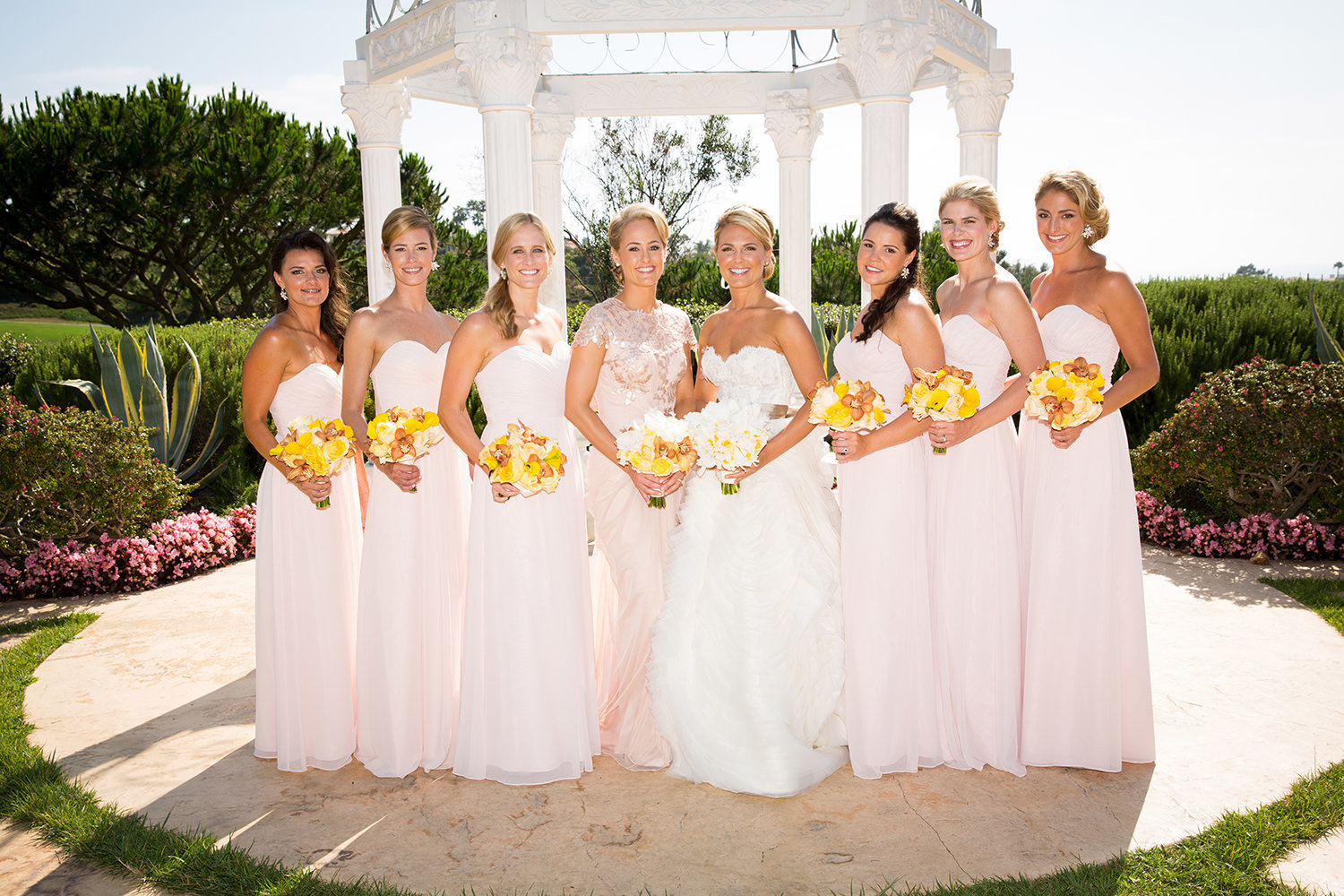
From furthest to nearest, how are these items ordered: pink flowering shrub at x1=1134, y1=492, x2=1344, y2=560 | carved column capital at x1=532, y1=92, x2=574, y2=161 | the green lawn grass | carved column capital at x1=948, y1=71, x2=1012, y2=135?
the green lawn grass < carved column capital at x1=532, y1=92, x2=574, y2=161 < carved column capital at x1=948, y1=71, x2=1012, y2=135 < pink flowering shrub at x1=1134, y1=492, x2=1344, y2=560

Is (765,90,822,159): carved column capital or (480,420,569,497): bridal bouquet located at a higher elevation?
(765,90,822,159): carved column capital

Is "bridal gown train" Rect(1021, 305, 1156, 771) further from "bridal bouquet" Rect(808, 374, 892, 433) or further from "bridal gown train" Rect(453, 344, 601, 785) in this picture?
"bridal gown train" Rect(453, 344, 601, 785)

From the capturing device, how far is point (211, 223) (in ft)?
Result: 81.6

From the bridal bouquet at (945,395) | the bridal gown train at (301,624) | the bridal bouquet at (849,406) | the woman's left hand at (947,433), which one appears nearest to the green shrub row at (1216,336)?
the woman's left hand at (947,433)

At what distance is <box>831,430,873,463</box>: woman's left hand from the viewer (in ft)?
13.9

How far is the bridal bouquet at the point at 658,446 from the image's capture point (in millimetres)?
4125

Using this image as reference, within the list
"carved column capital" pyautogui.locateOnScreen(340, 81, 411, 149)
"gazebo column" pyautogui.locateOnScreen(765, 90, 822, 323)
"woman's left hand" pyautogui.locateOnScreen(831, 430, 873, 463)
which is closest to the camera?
"woman's left hand" pyautogui.locateOnScreen(831, 430, 873, 463)

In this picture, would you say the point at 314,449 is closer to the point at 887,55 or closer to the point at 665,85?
the point at 887,55

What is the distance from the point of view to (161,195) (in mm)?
24062

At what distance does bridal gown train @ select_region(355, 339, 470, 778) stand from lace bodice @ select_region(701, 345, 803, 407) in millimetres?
1433

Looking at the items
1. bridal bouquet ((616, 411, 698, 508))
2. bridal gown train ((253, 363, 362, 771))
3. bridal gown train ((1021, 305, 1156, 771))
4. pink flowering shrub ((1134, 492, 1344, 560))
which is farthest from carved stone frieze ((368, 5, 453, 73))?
pink flowering shrub ((1134, 492, 1344, 560))

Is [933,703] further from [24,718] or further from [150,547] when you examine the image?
[150,547]

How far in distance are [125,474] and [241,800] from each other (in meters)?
4.97

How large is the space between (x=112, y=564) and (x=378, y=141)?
4780 millimetres
